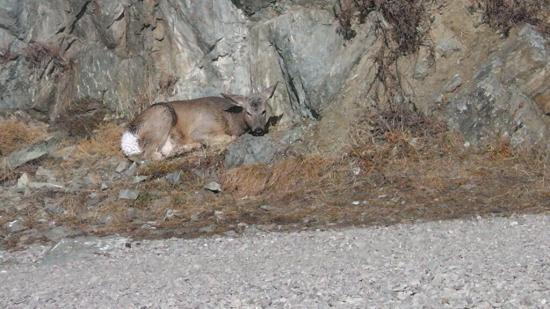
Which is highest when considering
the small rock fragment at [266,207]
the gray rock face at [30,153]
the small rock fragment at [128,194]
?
the small rock fragment at [266,207]

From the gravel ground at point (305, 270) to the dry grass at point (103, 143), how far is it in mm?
4885

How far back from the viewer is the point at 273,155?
14.4 m

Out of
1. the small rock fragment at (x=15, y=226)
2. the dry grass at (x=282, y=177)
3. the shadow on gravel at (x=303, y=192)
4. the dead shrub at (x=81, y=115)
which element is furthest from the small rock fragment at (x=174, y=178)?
the dead shrub at (x=81, y=115)

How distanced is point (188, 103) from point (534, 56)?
6.65 meters

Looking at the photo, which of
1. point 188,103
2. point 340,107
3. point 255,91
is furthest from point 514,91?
point 188,103

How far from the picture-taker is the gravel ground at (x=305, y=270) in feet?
24.7

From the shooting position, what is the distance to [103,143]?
1656 centimetres

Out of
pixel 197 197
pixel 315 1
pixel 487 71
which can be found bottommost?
pixel 197 197

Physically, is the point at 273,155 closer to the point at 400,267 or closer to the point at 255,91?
the point at 255,91

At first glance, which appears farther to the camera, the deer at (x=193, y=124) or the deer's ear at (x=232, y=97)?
the deer's ear at (x=232, y=97)

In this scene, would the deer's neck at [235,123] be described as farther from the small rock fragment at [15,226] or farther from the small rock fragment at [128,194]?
the small rock fragment at [15,226]

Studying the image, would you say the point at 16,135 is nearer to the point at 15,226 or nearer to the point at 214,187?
the point at 15,226

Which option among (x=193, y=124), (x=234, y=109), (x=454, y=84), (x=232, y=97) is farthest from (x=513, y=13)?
(x=193, y=124)

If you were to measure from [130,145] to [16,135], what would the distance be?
9.88 feet
